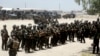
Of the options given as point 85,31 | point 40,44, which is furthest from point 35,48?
point 85,31

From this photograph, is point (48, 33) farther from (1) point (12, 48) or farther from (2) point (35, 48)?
(1) point (12, 48)

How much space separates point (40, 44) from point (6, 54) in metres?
3.49

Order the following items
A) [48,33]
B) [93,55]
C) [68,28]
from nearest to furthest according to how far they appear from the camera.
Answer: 1. [93,55]
2. [48,33]
3. [68,28]

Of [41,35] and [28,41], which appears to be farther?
[41,35]

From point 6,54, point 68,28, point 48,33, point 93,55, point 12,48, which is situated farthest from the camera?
point 68,28

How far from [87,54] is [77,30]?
21.1ft

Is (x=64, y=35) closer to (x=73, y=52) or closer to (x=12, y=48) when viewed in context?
(x=73, y=52)

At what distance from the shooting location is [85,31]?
28047 millimetres

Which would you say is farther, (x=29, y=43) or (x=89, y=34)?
(x=89, y=34)

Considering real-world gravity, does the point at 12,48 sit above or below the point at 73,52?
above

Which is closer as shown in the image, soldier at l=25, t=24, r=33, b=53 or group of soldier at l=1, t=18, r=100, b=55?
soldier at l=25, t=24, r=33, b=53

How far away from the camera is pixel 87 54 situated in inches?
884

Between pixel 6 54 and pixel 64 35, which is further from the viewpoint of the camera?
pixel 64 35

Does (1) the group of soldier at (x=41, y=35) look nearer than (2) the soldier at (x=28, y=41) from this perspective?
No
